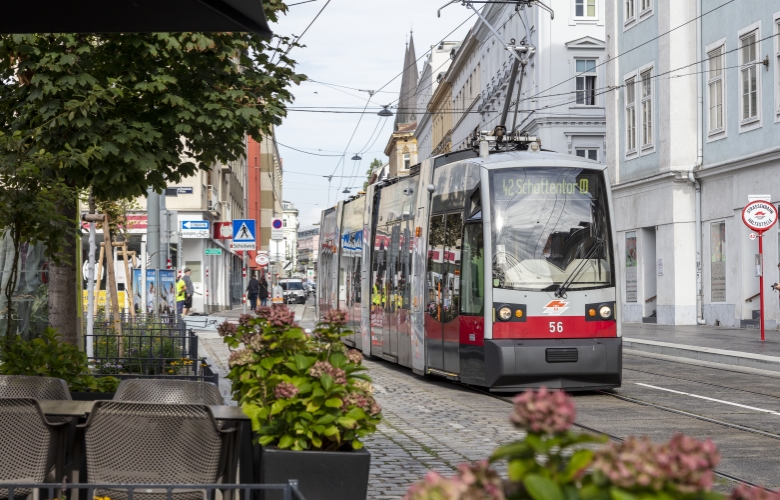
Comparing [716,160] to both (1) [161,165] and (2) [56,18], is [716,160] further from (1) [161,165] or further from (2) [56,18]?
(2) [56,18]

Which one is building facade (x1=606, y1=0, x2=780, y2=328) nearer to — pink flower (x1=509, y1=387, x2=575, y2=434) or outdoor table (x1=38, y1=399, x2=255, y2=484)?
outdoor table (x1=38, y1=399, x2=255, y2=484)

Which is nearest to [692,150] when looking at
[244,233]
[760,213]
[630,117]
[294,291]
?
[630,117]

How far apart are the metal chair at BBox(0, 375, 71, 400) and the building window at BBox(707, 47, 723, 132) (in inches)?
1082

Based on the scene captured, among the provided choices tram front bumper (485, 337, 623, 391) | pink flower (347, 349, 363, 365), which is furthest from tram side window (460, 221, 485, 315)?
pink flower (347, 349, 363, 365)

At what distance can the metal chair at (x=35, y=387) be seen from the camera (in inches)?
289

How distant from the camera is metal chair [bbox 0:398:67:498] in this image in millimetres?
5637

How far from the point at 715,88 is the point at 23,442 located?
29697 millimetres

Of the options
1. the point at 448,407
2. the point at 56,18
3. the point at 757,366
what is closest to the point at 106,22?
the point at 56,18

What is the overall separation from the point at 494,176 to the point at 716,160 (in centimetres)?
1917

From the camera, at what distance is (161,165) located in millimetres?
11484

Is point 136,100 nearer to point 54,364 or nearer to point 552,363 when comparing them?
point 54,364

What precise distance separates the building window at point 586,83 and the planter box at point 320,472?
46.9 meters

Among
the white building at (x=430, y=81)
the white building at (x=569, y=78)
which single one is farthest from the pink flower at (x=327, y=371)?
the white building at (x=430, y=81)

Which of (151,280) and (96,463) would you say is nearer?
(96,463)
